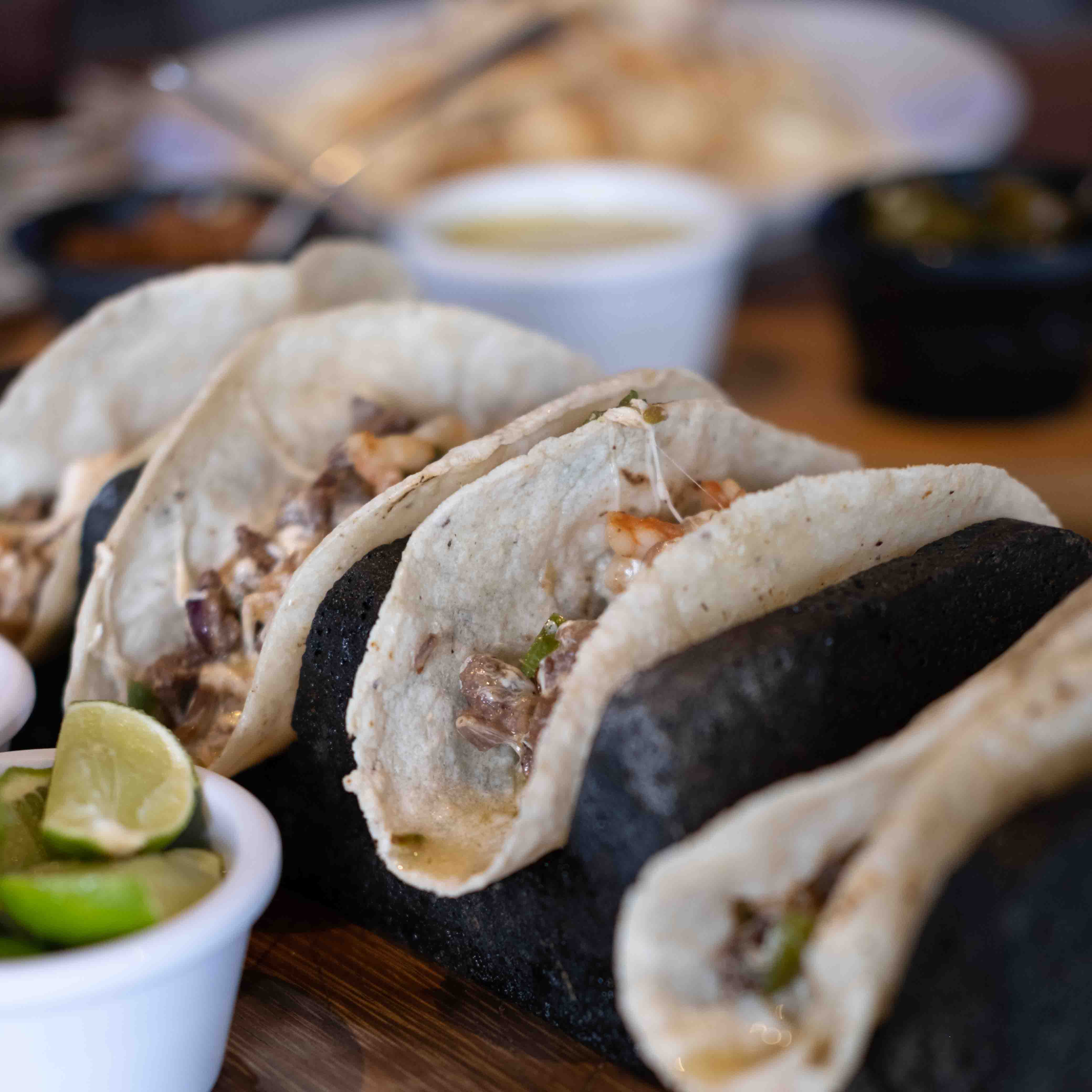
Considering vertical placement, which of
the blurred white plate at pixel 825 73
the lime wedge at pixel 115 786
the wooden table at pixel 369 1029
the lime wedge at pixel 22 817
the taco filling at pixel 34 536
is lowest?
the blurred white plate at pixel 825 73

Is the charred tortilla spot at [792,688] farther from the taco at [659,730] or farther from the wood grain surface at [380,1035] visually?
the wood grain surface at [380,1035]

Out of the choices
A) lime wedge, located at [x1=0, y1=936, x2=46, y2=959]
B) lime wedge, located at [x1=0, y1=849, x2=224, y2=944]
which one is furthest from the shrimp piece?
lime wedge, located at [x1=0, y1=936, x2=46, y2=959]

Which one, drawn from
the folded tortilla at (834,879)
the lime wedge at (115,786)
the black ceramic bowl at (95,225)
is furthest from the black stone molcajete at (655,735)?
the black ceramic bowl at (95,225)

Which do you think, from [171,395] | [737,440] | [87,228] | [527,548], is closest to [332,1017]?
[527,548]

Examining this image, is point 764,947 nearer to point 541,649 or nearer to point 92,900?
point 541,649

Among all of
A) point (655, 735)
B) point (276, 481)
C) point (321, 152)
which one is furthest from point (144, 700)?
point (321, 152)
